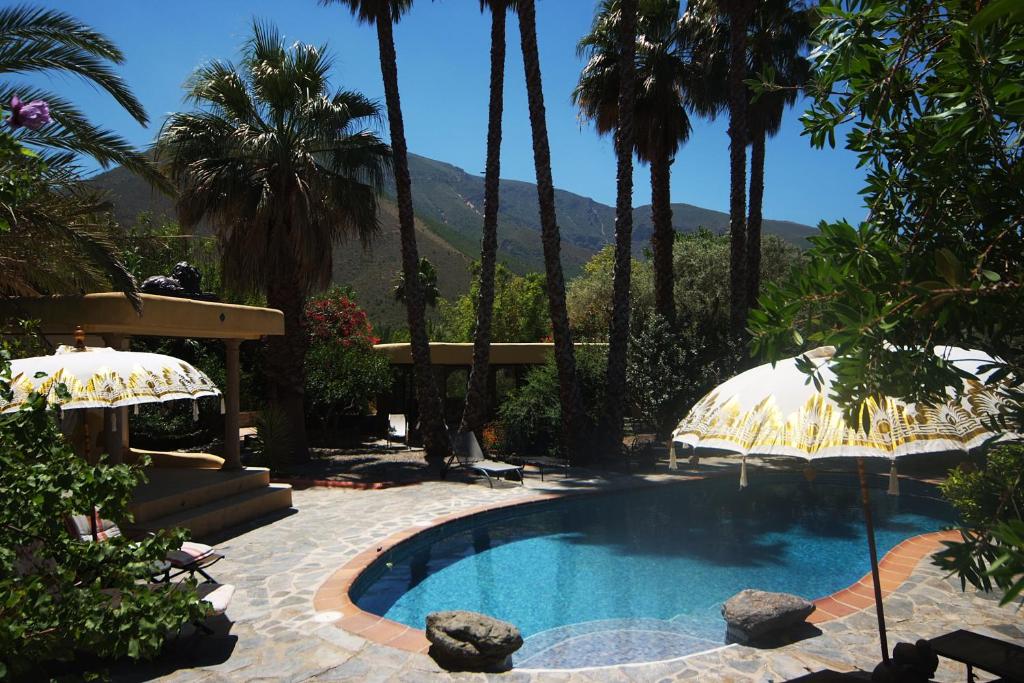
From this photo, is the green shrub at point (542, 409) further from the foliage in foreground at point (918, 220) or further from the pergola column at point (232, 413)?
the foliage in foreground at point (918, 220)

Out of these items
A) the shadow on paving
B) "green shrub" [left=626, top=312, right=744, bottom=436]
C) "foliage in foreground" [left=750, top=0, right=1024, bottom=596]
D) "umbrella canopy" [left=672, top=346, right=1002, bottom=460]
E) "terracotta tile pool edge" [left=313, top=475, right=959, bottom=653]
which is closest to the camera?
"foliage in foreground" [left=750, top=0, right=1024, bottom=596]

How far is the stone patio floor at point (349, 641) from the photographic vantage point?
17.5 ft

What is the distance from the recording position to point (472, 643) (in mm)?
5594

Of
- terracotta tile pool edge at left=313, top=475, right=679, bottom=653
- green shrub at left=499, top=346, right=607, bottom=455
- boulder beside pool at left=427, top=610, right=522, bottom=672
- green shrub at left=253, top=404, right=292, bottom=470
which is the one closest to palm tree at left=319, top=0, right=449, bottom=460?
green shrub at left=499, top=346, right=607, bottom=455

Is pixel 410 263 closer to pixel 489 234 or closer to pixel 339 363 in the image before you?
pixel 489 234

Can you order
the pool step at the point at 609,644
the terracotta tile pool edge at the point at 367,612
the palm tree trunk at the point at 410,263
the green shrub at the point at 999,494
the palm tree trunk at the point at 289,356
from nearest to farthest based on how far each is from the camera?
the green shrub at the point at 999,494 → the terracotta tile pool edge at the point at 367,612 → the pool step at the point at 609,644 → the palm tree trunk at the point at 289,356 → the palm tree trunk at the point at 410,263

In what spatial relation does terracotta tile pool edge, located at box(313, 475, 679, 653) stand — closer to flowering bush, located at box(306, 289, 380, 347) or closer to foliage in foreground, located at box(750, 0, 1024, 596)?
foliage in foreground, located at box(750, 0, 1024, 596)

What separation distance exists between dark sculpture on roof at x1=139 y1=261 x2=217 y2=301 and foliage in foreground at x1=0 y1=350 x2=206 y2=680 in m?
8.67

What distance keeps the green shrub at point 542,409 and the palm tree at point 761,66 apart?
→ 488 centimetres

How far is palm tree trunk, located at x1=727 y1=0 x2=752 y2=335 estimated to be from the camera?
1689cm

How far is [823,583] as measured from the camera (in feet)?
28.7

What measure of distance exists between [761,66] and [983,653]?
17.9m

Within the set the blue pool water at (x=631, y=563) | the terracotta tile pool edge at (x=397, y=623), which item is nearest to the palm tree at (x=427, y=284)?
the blue pool water at (x=631, y=563)

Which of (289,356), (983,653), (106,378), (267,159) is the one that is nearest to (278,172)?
(267,159)
